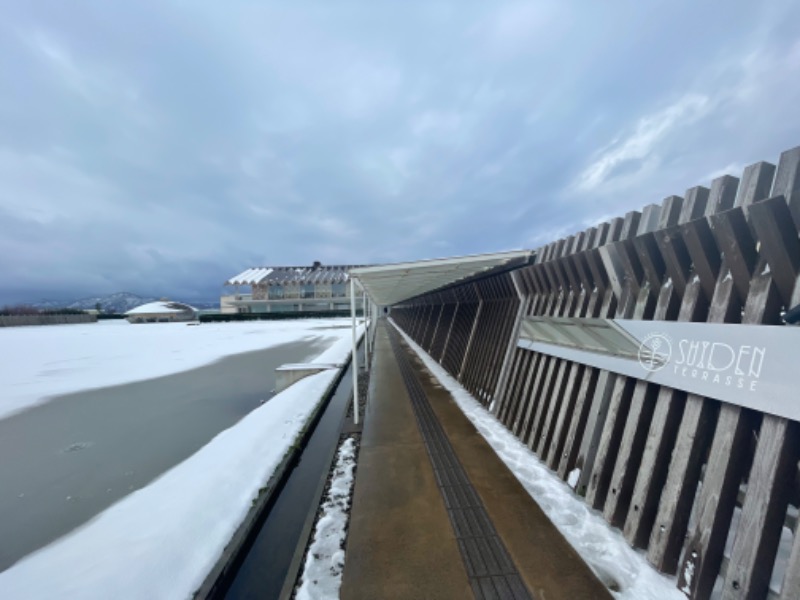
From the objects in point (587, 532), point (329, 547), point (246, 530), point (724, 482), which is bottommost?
point (246, 530)

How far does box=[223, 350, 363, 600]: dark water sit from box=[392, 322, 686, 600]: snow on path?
2228mm

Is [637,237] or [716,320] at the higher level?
[637,237]

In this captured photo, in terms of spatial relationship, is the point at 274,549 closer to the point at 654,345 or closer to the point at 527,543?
the point at 527,543

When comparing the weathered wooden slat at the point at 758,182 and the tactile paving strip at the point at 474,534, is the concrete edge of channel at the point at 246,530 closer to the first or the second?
the tactile paving strip at the point at 474,534

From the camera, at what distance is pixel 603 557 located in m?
2.43

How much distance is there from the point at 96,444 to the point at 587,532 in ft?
22.7

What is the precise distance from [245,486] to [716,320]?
4473 millimetres

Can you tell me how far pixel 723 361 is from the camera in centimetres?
206

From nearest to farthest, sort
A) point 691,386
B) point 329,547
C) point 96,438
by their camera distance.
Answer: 1. point 691,386
2. point 329,547
3. point 96,438

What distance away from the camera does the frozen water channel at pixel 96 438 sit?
3648mm

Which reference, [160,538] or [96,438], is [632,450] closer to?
[160,538]

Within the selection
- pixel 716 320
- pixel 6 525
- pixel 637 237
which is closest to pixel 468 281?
pixel 637 237

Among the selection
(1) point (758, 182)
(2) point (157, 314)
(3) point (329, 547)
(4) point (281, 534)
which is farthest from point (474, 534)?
(2) point (157, 314)

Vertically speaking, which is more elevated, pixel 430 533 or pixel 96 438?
pixel 430 533
